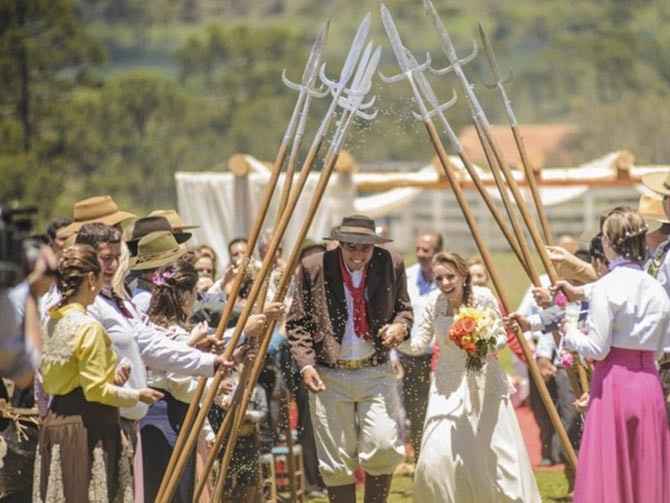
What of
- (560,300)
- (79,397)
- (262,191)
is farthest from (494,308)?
(262,191)

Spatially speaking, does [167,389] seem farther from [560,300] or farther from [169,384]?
[560,300]

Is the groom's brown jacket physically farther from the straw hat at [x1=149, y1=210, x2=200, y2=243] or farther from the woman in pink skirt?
the woman in pink skirt

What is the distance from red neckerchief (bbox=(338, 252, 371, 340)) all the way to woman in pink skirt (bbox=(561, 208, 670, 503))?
6.00 ft

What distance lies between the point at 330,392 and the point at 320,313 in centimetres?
49

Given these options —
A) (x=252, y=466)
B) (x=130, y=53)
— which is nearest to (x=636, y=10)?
(x=130, y=53)

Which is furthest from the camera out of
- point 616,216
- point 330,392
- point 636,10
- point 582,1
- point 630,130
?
point 582,1

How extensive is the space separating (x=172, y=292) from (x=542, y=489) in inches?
168

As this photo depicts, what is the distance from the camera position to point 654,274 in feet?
31.4

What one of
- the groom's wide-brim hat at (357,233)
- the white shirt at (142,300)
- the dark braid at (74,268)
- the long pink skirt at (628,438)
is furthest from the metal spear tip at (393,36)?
the dark braid at (74,268)

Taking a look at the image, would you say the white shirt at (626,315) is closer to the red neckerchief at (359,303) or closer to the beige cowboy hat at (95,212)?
the red neckerchief at (359,303)

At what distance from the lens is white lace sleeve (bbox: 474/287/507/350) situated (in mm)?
10516

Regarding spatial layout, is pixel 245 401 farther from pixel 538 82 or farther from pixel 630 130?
pixel 538 82

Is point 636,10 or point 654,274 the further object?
point 636,10

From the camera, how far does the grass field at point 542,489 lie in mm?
12242
